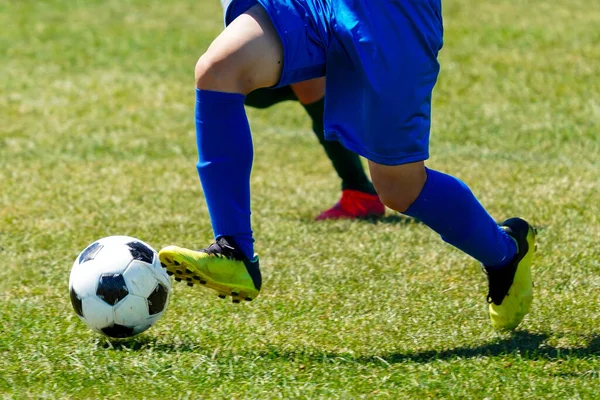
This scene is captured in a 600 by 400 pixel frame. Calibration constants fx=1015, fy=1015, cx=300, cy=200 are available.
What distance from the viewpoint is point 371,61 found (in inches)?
135

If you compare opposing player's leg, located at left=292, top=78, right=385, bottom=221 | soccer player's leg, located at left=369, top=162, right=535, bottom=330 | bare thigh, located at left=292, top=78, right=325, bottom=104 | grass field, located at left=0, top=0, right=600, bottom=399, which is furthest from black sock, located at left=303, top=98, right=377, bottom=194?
soccer player's leg, located at left=369, top=162, right=535, bottom=330

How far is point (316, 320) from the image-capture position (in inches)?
157

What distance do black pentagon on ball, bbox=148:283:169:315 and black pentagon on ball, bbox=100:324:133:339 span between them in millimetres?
105

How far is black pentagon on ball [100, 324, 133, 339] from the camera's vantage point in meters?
3.60

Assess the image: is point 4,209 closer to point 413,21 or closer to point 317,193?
point 317,193

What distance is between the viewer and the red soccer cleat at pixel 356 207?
570cm

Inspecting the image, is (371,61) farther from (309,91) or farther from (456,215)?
(309,91)

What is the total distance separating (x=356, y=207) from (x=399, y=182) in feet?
6.93

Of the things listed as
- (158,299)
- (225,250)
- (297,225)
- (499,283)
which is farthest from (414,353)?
(297,225)

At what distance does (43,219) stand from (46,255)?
2.40 feet

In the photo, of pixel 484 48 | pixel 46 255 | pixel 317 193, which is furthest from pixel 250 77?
pixel 484 48

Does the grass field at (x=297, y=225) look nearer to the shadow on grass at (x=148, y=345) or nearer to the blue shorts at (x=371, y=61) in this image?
the shadow on grass at (x=148, y=345)

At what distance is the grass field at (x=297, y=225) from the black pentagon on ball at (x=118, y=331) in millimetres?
48

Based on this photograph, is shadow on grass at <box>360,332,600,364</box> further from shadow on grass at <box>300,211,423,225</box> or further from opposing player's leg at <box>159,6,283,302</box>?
shadow on grass at <box>300,211,423,225</box>
